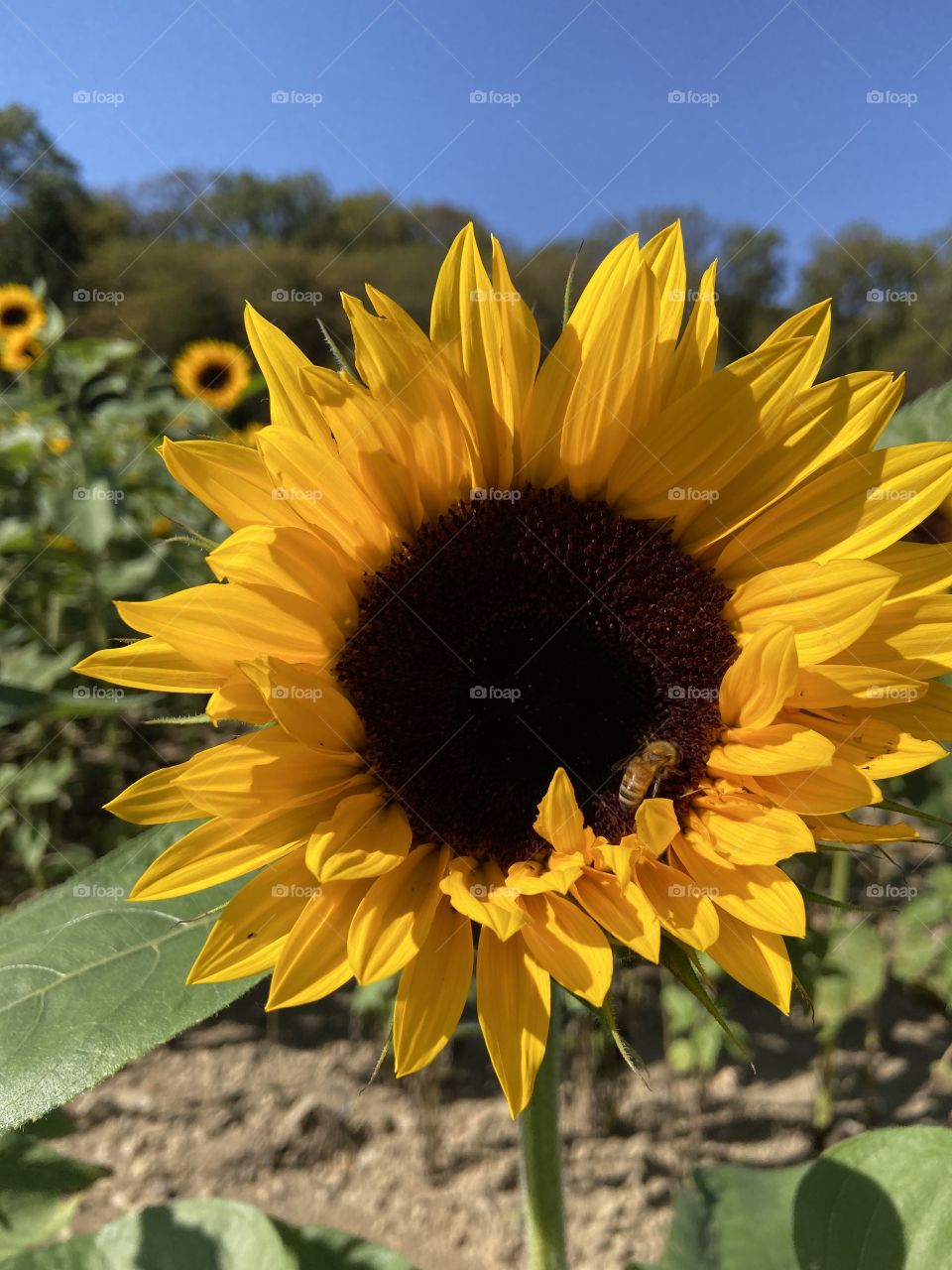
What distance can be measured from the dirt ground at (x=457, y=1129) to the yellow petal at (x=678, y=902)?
207 centimetres

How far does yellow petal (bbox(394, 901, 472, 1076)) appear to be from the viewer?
1.09 m

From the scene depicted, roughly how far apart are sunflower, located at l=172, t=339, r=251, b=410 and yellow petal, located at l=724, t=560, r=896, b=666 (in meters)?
5.68

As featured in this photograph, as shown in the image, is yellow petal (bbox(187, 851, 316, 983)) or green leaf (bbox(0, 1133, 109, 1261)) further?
green leaf (bbox(0, 1133, 109, 1261))

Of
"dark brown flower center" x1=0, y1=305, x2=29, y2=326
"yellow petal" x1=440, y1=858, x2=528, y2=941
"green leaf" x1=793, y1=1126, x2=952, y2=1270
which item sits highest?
"dark brown flower center" x1=0, y1=305, x2=29, y2=326

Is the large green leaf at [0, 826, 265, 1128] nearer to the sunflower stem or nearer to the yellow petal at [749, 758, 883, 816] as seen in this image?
the sunflower stem

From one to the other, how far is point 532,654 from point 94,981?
79 cm

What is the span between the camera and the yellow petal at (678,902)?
1.07 m

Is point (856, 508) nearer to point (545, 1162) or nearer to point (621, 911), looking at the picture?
point (621, 911)

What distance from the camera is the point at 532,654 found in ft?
5.12

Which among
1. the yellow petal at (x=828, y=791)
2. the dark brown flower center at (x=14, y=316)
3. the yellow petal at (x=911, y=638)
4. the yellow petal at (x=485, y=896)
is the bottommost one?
the yellow petal at (x=485, y=896)

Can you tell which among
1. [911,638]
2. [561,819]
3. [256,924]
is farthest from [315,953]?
[911,638]

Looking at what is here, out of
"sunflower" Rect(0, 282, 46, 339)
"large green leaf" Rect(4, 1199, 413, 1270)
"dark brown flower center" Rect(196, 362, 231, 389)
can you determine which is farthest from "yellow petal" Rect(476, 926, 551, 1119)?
"sunflower" Rect(0, 282, 46, 339)

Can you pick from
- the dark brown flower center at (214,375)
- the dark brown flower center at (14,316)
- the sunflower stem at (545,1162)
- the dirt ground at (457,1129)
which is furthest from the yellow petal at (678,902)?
the dark brown flower center at (14,316)

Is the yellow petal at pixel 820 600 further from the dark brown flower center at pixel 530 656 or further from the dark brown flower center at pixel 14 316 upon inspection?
the dark brown flower center at pixel 14 316
